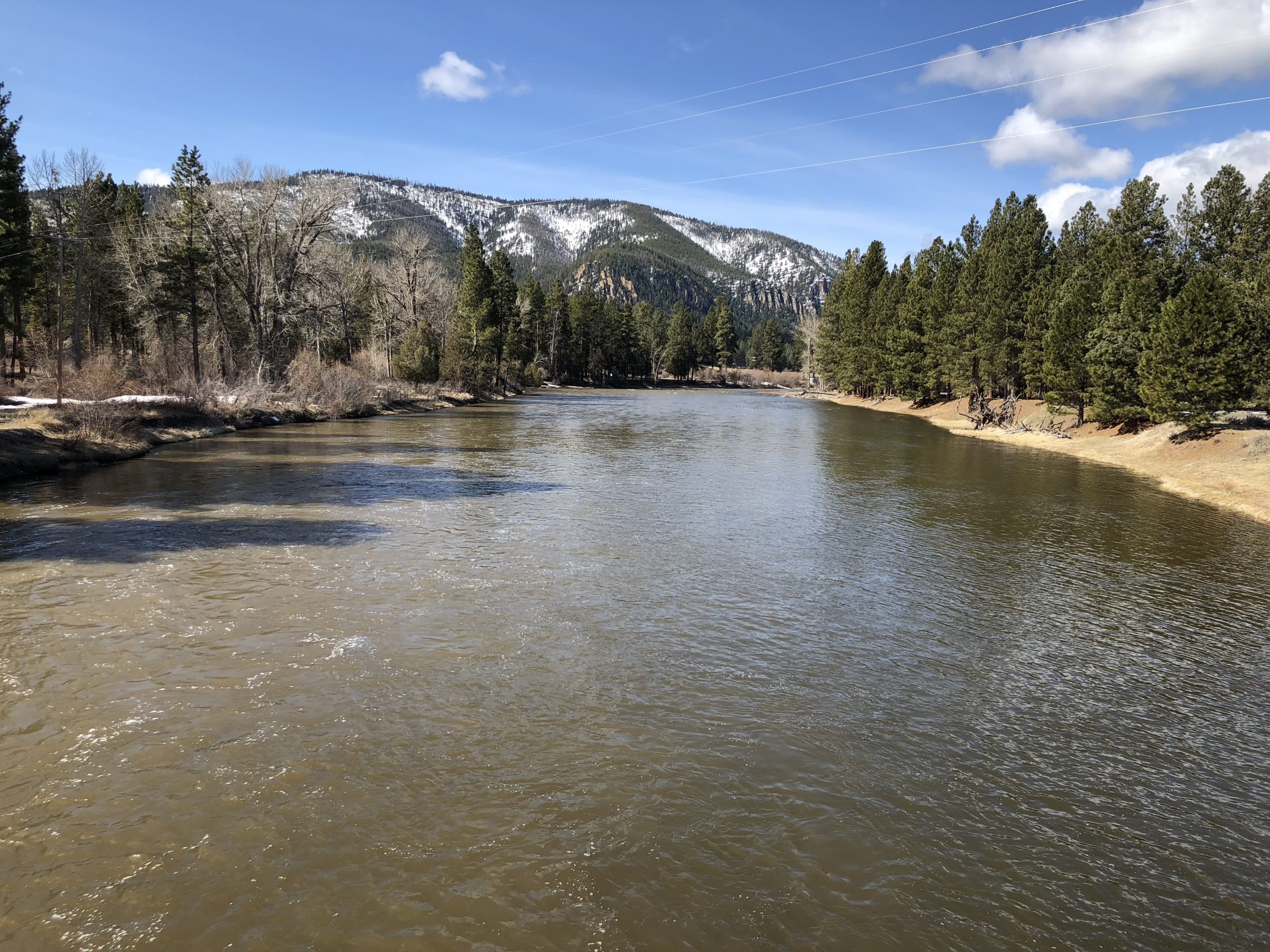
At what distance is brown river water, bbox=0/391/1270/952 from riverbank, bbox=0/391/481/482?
7140 mm

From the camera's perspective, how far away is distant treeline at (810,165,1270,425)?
2986cm

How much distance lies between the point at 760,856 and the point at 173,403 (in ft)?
127

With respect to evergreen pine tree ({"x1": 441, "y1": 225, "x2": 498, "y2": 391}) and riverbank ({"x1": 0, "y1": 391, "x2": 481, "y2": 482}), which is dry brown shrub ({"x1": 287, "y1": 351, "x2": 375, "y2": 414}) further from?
evergreen pine tree ({"x1": 441, "y1": 225, "x2": 498, "y2": 391})

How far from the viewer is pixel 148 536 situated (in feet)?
51.8

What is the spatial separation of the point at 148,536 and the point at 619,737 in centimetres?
1308

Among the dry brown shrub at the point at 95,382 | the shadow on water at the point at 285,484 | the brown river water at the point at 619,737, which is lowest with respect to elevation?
the brown river water at the point at 619,737

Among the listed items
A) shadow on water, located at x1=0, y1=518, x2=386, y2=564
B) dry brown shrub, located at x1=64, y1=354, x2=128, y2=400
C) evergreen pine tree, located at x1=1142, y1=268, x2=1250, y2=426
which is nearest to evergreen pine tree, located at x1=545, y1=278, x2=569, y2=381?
dry brown shrub, located at x1=64, y1=354, x2=128, y2=400

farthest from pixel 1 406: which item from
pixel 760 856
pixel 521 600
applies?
pixel 760 856

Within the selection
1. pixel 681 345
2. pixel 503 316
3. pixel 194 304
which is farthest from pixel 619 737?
pixel 681 345

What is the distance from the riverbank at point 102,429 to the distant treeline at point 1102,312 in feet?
138

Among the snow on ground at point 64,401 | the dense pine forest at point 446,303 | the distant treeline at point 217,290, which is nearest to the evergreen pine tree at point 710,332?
the dense pine forest at point 446,303

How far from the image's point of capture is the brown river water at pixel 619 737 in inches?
216

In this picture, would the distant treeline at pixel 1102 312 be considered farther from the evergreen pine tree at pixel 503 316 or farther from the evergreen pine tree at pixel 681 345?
the evergreen pine tree at pixel 681 345

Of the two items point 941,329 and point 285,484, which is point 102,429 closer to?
point 285,484
